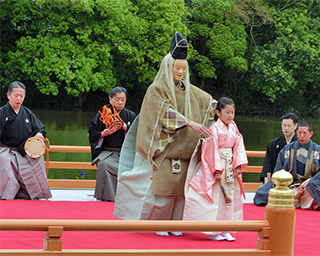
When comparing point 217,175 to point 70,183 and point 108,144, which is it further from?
point 70,183

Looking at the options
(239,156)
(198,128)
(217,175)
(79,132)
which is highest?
(198,128)

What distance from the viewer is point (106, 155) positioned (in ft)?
19.5

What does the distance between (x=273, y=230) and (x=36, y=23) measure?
2195cm

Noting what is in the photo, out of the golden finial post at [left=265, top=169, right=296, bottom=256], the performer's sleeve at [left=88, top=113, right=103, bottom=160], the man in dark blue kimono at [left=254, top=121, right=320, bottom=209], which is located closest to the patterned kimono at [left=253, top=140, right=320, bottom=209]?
the man in dark blue kimono at [left=254, top=121, right=320, bottom=209]

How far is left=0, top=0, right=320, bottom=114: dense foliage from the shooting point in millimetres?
21453

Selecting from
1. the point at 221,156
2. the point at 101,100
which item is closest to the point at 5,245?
the point at 221,156

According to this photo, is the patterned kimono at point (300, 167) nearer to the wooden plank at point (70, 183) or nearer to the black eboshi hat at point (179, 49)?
the wooden plank at point (70, 183)

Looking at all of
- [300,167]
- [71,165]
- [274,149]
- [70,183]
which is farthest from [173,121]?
[71,165]

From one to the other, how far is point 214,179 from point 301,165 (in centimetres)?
270

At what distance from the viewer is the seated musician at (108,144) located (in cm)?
580

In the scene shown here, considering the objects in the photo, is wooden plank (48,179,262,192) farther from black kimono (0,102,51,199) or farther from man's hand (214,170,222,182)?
man's hand (214,170,222,182)

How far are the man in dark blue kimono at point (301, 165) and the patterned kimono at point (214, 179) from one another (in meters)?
2.29

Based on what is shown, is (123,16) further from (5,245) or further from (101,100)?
(5,245)

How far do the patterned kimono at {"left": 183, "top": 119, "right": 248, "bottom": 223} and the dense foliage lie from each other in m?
17.6
